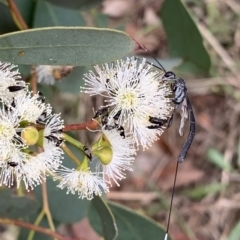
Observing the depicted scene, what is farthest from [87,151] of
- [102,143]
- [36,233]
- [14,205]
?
[36,233]

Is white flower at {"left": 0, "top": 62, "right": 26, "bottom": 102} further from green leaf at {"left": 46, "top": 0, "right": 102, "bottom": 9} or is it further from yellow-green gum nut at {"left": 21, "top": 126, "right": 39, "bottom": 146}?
green leaf at {"left": 46, "top": 0, "right": 102, "bottom": 9}

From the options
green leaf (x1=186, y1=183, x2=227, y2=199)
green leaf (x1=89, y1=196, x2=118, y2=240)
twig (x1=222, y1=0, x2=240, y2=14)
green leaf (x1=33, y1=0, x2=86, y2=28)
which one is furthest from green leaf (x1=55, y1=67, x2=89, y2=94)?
twig (x1=222, y1=0, x2=240, y2=14)

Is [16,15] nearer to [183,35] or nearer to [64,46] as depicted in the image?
[64,46]

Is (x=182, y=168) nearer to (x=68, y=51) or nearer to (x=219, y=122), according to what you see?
(x=219, y=122)

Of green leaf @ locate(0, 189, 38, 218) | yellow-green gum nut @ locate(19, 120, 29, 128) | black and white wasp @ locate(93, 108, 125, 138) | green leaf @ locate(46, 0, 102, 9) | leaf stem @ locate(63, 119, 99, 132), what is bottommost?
green leaf @ locate(0, 189, 38, 218)

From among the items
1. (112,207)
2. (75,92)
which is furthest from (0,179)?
(75,92)

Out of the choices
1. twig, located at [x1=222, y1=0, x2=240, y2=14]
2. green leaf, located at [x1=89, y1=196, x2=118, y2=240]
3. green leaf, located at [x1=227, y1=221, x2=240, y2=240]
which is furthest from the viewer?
twig, located at [x1=222, y1=0, x2=240, y2=14]
